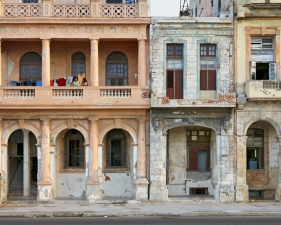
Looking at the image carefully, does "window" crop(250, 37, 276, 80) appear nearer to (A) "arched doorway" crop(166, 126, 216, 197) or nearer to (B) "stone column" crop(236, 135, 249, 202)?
(B) "stone column" crop(236, 135, 249, 202)

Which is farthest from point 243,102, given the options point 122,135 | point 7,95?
point 7,95

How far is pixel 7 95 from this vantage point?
25.8m

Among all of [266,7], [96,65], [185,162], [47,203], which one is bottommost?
[47,203]

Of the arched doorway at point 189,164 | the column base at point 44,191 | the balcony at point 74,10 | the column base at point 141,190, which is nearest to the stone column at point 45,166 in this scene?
the column base at point 44,191

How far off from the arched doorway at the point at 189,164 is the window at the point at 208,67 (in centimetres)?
262

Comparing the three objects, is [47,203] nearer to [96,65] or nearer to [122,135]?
[122,135]

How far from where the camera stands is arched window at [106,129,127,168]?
2778 centimetres

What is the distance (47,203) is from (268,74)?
1278cm

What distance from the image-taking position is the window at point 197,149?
28.0 meters

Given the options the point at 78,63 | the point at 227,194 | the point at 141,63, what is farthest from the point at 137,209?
the point at 78,63

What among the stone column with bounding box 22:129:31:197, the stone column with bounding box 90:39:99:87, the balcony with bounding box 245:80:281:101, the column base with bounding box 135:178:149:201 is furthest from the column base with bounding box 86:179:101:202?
the balcony with bounding box 245:80:281:101

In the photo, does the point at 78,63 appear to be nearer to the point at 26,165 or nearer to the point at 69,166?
the point at 69,166

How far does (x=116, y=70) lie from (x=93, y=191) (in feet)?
21.1

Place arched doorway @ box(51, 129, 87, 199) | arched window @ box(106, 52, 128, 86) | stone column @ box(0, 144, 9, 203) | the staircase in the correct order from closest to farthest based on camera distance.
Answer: stone column @ box(0, 144, 9, 203), arched doorway @ box(51, 129, 87, 199), arched window @ box(106, 52, 128, 86), the staircase
